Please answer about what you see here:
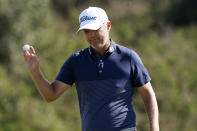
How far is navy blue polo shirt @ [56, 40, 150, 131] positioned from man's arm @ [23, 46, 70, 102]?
0.60 feet

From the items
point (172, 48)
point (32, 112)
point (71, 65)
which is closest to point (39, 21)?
point (32, 112)

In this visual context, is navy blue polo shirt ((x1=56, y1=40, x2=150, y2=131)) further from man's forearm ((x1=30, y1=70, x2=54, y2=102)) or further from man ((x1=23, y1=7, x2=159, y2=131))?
man's forearm ((x1=30, y1=70, x2=54, y2=102))

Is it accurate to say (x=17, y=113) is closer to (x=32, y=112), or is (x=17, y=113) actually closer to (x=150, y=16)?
(x=32, y=112)

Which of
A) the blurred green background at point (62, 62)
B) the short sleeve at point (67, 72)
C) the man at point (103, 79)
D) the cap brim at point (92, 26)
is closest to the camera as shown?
the cap brim at point (92, 26)

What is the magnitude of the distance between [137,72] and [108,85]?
10.3 inches

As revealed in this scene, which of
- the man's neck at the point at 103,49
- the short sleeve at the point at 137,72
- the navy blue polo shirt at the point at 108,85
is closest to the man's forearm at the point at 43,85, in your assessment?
the navy blue polo shirt at the point at 108,85

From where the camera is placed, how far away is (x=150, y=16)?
38.5 metres

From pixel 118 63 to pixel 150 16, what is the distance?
34722 mm

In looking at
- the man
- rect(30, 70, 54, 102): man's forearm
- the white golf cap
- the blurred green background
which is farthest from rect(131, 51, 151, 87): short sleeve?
the blurred green background

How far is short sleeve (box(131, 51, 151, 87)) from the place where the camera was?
420cm

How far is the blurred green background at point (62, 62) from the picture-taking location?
61.5 ft

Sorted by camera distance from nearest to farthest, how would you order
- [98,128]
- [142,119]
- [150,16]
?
[98,128], [142,119], [150,16]

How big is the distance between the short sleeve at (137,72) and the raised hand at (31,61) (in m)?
0.76

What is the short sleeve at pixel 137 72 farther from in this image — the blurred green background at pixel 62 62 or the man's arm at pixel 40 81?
the blurred green background at pixel 62 62
